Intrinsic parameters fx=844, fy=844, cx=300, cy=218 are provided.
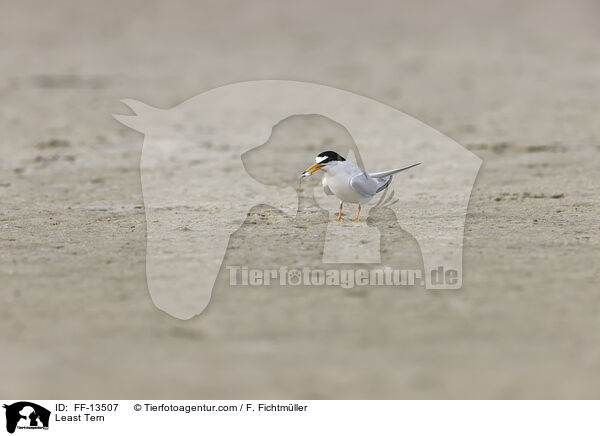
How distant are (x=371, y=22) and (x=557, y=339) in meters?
19.9

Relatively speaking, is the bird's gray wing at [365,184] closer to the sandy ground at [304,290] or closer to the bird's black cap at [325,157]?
the bird's black cap at [325,157]

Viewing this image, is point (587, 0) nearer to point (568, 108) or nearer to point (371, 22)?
point (371, 22)

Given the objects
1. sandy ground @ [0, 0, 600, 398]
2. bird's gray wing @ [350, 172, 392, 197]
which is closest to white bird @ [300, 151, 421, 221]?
bird's gray wing @ [350, 172, 392, 197]

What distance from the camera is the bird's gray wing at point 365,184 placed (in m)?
6.69

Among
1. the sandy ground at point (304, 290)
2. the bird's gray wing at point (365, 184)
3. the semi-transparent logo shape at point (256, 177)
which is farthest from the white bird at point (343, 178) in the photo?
the sandy ground at point (304, 290)

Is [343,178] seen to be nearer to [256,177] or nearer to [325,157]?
[325,157]

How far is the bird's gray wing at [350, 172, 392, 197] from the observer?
22.0ft

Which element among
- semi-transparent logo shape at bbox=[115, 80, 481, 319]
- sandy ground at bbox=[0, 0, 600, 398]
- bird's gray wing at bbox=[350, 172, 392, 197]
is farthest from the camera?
bird's gray wing at bbox=[350, 172, 392, 197]

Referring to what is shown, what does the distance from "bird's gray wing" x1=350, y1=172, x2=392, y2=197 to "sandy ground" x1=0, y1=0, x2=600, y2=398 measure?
1.85ft

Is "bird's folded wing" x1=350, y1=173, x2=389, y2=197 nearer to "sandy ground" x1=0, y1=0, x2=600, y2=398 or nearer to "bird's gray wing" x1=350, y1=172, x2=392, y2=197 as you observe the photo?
"bird's gray wing" x1=350, y1=172, x2=392, y2=197

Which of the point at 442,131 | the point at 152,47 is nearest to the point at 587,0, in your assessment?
the point at 152,47

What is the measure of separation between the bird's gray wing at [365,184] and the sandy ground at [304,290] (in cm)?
57
